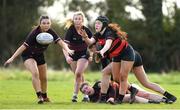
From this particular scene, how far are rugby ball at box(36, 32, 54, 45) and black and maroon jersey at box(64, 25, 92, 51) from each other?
101 centimetres

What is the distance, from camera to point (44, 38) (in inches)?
585

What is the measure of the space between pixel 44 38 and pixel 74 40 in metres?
1.28

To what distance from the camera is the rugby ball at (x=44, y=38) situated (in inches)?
585

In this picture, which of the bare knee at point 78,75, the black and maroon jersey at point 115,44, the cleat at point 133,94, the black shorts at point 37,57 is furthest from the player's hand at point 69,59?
the cleat at point 133,94

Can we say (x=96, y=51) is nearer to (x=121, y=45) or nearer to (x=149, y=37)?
(x=121, y=45)

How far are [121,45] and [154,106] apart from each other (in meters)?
1.62

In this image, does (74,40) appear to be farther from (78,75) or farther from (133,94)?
(133,94)

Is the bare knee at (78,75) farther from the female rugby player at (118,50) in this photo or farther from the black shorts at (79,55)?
the female rugby player at (118,50)

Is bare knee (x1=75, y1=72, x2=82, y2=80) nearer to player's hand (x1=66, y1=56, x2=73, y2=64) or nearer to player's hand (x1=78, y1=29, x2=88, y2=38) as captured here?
player's hand (x1=66, y1=56, x2=73, y2=64)

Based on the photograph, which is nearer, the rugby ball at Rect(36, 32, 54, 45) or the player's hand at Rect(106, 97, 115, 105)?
the player's hand at Rect(106, 97, 115, 105)

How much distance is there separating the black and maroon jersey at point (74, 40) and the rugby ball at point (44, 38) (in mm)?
1014

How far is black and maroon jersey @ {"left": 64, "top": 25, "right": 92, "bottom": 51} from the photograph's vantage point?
15.8 meters

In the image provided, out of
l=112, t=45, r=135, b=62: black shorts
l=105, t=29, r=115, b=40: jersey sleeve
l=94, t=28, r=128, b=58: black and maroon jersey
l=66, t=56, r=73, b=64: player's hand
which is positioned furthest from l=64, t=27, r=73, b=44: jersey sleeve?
l=112, t=45, r=135, b=62: black shorts

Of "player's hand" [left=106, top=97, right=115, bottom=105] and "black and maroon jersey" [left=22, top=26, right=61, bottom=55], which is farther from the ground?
"black and maroon jersey" [left=22, top=26, right=61, bottom=55]
